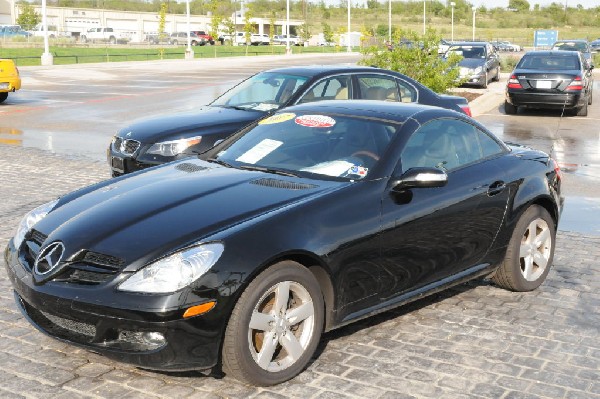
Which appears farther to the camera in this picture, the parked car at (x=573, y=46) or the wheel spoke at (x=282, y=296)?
the parked car at (x=573, y=46)

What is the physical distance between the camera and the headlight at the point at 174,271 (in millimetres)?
4355

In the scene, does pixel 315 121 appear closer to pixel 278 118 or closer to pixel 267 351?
pixel 278 118

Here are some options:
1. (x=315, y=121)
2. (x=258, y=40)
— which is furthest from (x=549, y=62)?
(x=258, y=40)

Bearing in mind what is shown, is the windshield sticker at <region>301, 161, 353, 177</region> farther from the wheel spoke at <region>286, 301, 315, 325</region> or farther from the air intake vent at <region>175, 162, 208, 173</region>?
the wheel spoke at <region>286, 301, 315, 325</region>

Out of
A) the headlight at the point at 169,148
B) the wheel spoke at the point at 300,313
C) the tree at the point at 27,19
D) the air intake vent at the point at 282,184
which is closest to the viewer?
the wheel spoke at the point at 300,313

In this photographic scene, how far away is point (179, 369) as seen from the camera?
14.5ft

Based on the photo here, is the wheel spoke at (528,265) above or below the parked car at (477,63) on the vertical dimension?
below

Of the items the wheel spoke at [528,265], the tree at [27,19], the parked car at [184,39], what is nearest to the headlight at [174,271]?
the wheel spoke at [528,265]

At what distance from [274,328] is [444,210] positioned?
168 centimetres

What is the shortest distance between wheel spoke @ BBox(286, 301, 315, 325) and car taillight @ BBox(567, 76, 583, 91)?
1613 cm

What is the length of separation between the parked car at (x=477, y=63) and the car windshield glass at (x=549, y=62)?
4362 millimetres

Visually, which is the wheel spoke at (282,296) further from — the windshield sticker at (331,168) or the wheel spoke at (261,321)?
the windshield sticker at (331,168)

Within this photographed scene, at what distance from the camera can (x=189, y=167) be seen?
5957 mm

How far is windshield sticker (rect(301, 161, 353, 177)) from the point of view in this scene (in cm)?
554
